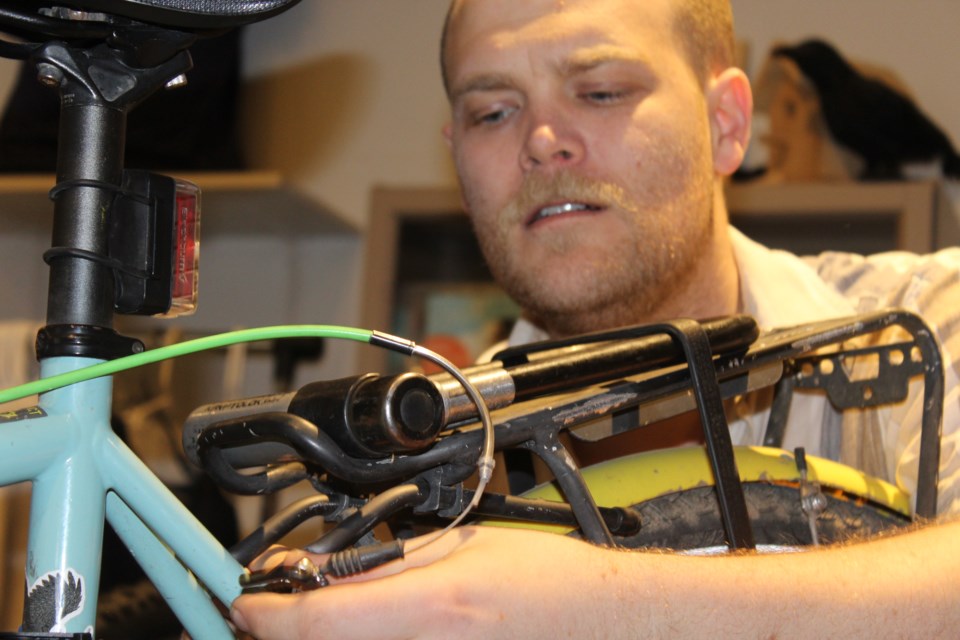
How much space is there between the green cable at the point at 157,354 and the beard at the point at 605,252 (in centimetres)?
56

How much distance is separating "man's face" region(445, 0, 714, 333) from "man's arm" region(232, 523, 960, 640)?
0.51m

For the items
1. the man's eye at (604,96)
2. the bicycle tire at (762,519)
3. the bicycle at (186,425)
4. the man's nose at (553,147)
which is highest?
the man's eye at (604,96)

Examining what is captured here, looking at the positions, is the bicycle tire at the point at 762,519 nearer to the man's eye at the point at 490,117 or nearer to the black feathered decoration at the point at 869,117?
the man's eye at the point at 490,117

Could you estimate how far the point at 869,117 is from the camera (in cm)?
217

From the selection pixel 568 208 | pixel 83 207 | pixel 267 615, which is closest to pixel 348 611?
pixel 267 615

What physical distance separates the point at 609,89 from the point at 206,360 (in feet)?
4.89

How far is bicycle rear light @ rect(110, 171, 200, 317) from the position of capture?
1.92 ft

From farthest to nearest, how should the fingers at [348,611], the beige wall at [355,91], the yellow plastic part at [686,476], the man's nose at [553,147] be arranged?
the beige wall at [355,91], the man's nose at [553,147], the yellow plastic part at [686,476], the fingers at [348,611]

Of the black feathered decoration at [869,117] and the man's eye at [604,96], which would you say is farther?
the black feathered decoration at [869,117]

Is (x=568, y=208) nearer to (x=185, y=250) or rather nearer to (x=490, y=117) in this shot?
(x=490, y=117)

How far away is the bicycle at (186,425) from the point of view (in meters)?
0.54

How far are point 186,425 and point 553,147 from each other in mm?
587

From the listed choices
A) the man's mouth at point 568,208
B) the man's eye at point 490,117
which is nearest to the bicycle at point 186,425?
the man's mouth at point 568,208

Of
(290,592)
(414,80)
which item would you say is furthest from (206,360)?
(290,592)
